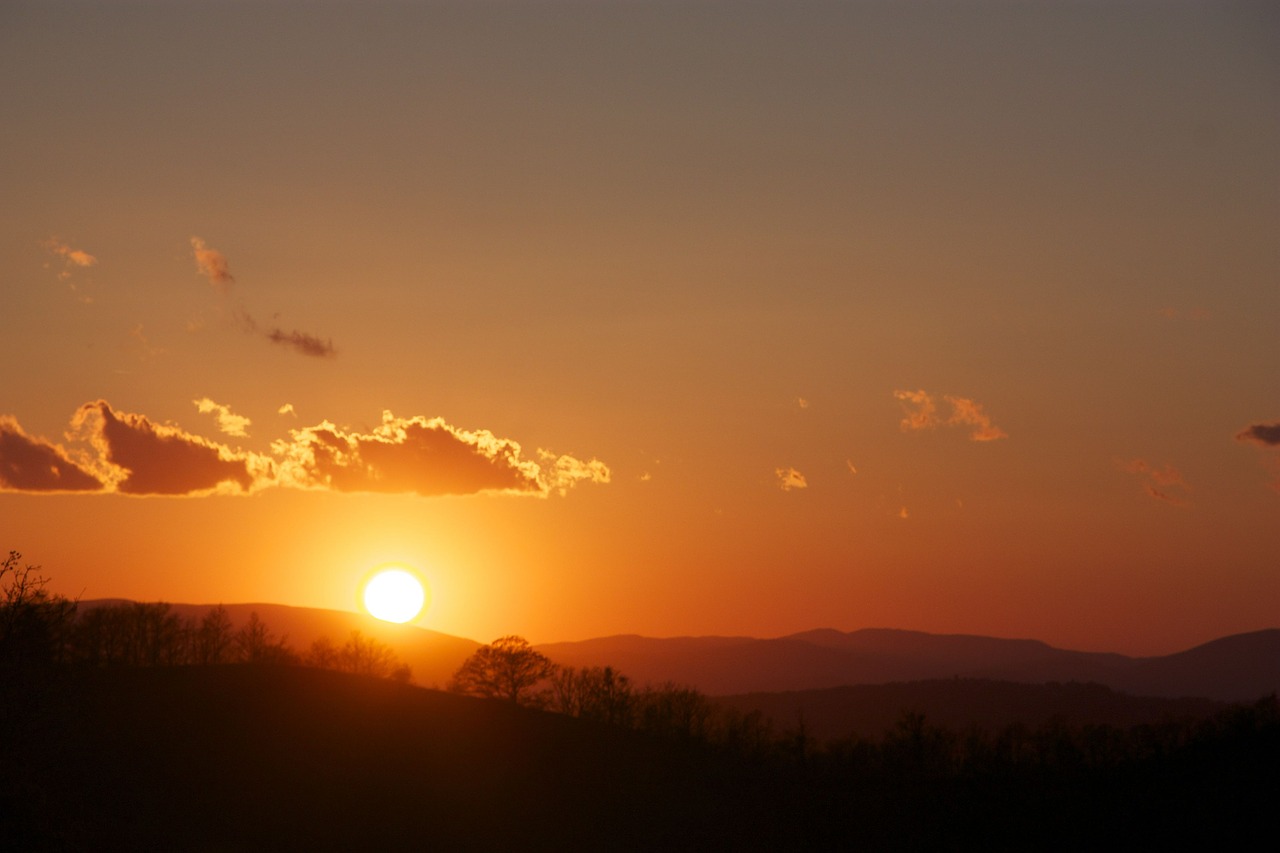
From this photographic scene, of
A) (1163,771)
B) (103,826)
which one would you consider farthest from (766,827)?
(103,826)

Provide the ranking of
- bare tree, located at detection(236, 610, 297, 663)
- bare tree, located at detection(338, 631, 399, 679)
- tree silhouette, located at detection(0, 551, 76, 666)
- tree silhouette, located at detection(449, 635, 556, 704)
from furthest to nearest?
bare tree, located at detection(338, 631, 399, 679) < bare tree, located at detection(236, 610, 297, 663) < tree silhouette, located at detection(449, 635, 556, 704) < tree silhouette, located at detection(0, 551, 76, 666)

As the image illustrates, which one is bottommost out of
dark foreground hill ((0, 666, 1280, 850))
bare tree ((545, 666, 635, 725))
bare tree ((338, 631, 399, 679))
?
dark foreground hill ((0, 666, 1280, 850))

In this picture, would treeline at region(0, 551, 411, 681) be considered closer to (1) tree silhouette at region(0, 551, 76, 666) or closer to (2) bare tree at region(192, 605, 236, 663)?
(2) bare tree at region(192, 605, 236, 663)

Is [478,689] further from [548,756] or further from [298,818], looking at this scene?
[298,818]

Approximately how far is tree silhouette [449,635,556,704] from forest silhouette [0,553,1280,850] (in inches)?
30.6

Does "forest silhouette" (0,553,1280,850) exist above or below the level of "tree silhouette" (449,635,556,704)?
below

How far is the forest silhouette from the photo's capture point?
87.1 m

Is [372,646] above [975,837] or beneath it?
above

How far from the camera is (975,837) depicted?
331 feet

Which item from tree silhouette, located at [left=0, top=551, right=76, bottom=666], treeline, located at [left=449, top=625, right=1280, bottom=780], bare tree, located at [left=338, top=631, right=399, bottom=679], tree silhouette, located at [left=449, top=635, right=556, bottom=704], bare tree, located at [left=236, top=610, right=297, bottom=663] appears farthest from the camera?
bare tree, located at [left=338, top=631, right=399, bottom=679]

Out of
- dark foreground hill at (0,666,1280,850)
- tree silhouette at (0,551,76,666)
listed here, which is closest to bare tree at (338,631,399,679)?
dark foreground hill at (0,666,1280,850)

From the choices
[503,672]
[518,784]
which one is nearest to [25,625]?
[518,784]

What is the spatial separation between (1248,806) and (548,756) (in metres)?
64.7

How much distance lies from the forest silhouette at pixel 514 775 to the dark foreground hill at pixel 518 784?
270 mm
